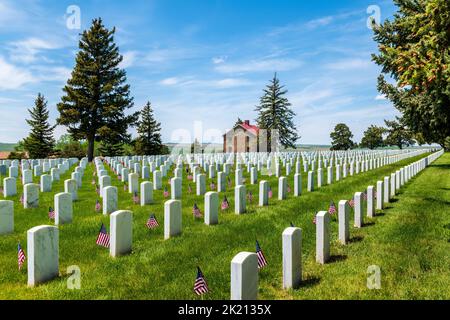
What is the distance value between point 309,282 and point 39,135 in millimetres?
52386

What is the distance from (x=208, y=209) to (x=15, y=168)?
14816 millimetres

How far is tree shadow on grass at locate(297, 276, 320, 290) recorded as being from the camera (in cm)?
509

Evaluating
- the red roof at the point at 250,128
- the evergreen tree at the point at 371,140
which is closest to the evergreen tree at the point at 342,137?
the evergreen tree at the point at 371,140

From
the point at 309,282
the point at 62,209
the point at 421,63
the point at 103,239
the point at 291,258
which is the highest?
the point at 421,63

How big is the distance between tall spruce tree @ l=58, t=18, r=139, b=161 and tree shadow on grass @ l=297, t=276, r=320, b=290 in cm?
3856

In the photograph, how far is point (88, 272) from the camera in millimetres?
5492

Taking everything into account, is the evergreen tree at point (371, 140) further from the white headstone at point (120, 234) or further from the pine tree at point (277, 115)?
the white headstone at point (120, 234)

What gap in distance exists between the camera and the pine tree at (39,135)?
49.2 meters

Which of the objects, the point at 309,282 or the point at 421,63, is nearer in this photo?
the point at 309,282

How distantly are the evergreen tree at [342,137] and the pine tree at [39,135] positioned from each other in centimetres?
6314

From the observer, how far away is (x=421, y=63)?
25.3 ft

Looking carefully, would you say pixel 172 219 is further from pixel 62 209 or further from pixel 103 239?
pixel 62 209

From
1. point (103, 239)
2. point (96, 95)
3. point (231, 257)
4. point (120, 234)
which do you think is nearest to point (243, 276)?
point (231, 257)
